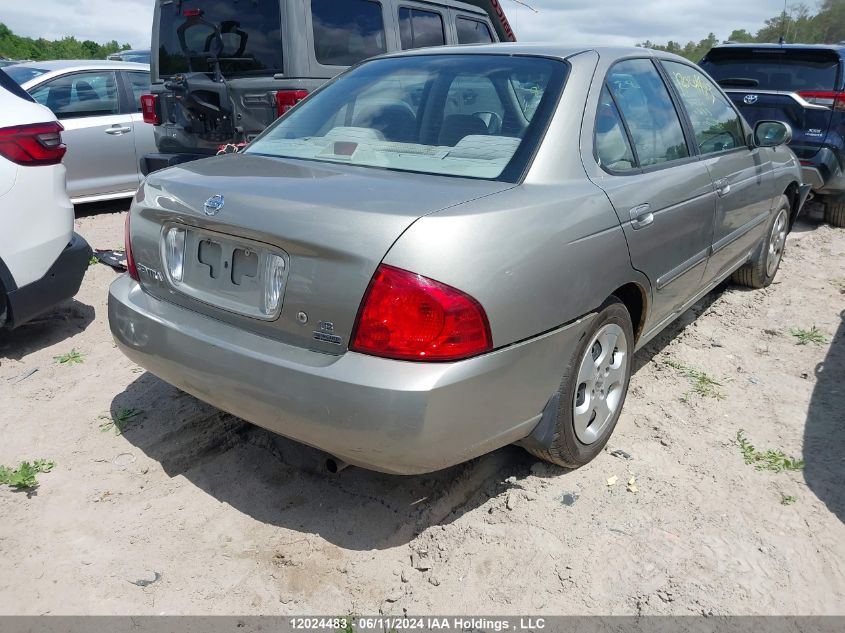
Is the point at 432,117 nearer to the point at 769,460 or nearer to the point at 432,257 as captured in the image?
the point at 432,257

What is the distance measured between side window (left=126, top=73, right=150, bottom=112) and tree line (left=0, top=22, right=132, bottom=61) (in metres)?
37.2

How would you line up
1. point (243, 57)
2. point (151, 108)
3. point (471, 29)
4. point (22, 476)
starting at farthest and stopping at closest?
point (471, 29) < point (151, 108) < point (243, 57) < point (22, 476)

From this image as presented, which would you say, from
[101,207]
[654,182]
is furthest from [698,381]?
[101,207]

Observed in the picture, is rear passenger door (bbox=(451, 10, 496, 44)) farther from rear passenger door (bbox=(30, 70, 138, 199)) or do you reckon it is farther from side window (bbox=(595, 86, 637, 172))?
side window (bbox=(595, 86, 637, 172))

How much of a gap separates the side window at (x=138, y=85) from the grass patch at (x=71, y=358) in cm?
427

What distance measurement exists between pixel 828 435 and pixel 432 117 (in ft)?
7.60

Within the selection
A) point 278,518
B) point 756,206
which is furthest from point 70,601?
point 756,206

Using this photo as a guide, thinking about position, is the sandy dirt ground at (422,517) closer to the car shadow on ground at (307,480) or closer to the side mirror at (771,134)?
the car shadow on ground at (307,480)

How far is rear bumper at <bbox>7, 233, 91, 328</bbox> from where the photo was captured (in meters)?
3.74

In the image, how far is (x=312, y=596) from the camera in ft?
7.42

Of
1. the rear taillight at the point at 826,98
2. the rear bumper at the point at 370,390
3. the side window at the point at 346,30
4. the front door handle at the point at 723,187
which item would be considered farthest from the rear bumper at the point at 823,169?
the rear bumper at the point at 370,390

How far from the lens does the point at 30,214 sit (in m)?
3.74

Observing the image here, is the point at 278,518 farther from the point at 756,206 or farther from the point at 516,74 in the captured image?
the point at 756,206

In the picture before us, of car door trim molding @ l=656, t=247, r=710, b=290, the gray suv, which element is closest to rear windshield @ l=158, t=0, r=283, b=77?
the gray suv
